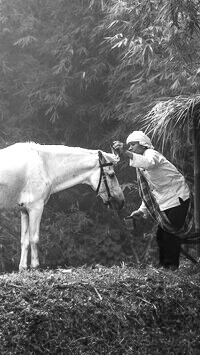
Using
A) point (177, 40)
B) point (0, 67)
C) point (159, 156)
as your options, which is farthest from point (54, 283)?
point (0, 67)

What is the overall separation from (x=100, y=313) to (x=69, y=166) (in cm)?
260

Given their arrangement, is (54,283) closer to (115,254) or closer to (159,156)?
(159,156)

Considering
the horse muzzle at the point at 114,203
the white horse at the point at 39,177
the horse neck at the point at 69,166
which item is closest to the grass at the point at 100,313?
the white horse at the point at 39,177

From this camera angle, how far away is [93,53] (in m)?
12.7

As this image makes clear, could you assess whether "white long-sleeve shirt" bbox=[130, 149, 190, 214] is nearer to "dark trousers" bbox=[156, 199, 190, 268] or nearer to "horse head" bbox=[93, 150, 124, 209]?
"dark trousers" bbox=[156, 199, 190, 268]

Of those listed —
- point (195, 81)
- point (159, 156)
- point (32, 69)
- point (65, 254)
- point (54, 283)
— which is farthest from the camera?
point (32, 69)

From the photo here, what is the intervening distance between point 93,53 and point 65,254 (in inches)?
142

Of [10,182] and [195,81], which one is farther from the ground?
[195,81]

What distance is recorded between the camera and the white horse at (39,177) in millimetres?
7086

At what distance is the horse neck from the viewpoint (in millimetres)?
7371

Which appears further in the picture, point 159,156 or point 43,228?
point 43,228

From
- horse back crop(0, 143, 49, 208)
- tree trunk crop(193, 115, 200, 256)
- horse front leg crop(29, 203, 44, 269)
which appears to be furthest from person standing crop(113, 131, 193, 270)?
horse front leg crop(29, 203, 44, 269)

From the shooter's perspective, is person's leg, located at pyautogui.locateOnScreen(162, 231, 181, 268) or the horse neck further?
the horse neck

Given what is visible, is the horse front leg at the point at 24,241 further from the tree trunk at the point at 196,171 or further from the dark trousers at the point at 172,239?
the tree trunk at the point at 196,171
